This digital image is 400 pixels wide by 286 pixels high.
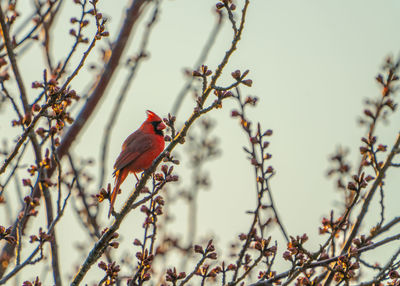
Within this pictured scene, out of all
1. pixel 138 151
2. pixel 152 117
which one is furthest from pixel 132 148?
pixel 152 117

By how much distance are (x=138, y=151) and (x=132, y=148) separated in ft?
0.27

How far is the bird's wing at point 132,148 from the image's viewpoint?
540 cm

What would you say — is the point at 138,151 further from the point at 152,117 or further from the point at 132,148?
the point at 152,117

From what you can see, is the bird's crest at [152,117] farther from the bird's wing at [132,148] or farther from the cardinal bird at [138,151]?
the bird's wing at [132,148]

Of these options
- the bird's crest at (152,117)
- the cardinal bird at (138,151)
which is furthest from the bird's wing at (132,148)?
the bird's crest at (152,117)

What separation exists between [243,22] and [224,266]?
1.48 m

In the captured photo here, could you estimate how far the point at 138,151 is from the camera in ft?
18.4

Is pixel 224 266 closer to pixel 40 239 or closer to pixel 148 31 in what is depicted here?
pixel 40 239

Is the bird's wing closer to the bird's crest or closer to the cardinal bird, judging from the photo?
the cardinal bird

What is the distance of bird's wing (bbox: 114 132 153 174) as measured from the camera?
17.7 feet

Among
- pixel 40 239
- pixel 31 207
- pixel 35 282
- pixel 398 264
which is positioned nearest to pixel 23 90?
pixel 31 207

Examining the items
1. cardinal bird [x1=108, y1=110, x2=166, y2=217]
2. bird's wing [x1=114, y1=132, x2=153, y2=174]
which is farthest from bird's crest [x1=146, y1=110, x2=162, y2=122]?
bird's wing [x1=114, y1=132, x2=153, y2=174]

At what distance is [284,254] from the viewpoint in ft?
10.8

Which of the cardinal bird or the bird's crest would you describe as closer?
the cardinal bird
